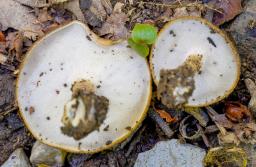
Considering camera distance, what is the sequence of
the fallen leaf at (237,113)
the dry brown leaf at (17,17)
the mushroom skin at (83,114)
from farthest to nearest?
the dry brown leaf at (17,17)
the fallen leaf at (237,113)
the mushroom skin at (83,114)

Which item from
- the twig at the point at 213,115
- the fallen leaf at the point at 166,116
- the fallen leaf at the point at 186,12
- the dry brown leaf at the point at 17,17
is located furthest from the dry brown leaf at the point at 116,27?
the twig at the point at 213,115

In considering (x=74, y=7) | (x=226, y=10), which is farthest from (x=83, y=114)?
(x=226, y=10)

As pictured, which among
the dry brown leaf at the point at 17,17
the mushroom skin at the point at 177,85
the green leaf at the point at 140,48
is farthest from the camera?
the dry brown leaf at the point at 17,17

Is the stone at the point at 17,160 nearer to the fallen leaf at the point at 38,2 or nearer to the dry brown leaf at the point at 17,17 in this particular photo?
the dry brown leaf at the point at 17,17

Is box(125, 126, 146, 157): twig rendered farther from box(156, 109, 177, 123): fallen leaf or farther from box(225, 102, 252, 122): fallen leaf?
box(225, 102, 252, 122): fallen leaf

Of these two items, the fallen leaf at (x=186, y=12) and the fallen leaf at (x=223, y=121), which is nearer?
the fallen leaf at (x=223, y=121)

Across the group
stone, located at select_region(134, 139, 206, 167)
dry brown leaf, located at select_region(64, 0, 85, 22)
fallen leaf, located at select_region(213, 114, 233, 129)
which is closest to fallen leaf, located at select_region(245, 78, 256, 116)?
fallen leaf, located at select_region(213, 114, 233, 129)

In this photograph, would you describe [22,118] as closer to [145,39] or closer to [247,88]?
[145,39]
